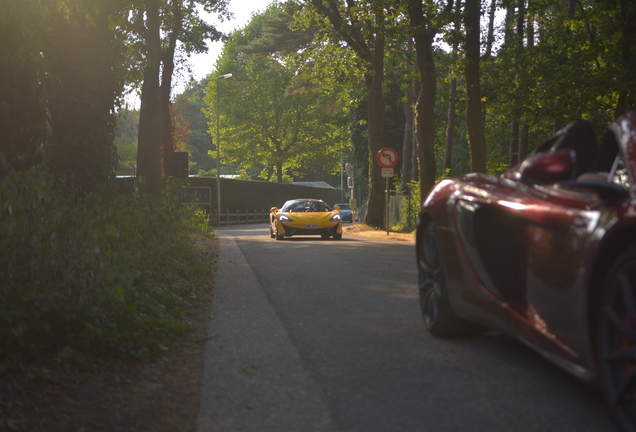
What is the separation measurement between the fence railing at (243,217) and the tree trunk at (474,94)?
24.4 meters

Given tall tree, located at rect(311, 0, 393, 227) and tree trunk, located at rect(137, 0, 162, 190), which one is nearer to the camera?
tree trunk, located at rect(137, 0, 162, 190)

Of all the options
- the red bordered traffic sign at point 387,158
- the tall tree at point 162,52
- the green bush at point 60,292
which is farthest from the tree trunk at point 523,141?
the green bush at point 60,292

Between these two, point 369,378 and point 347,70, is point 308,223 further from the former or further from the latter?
point 369,378

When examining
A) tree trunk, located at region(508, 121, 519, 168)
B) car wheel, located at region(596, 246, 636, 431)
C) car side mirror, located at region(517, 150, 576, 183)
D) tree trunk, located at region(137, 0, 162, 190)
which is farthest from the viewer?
tree trunk, located at region(508, 121, 519, 168)

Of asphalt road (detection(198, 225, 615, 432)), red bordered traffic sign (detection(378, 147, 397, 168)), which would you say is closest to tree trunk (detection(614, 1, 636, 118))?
red bordered traffic sign (detection(378, 147, 397, 168))

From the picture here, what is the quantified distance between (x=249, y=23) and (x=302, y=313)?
228 ft

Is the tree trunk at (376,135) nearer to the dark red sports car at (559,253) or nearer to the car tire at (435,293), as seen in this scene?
the car tire at (435,293)

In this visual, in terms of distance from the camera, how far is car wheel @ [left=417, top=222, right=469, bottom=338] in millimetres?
5188

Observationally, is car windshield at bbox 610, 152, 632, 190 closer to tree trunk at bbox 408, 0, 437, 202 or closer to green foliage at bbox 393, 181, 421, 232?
tree trunk at bbox 408, 0, 437, 202

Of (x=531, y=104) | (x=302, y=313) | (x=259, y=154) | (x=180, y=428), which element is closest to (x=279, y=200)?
(x=259, y=154)

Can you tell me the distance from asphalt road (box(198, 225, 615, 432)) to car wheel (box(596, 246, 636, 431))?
408 mm

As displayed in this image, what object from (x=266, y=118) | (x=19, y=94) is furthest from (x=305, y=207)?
(x=266, y=118)

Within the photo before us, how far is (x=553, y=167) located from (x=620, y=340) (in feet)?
2.95

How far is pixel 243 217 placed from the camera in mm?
49062
